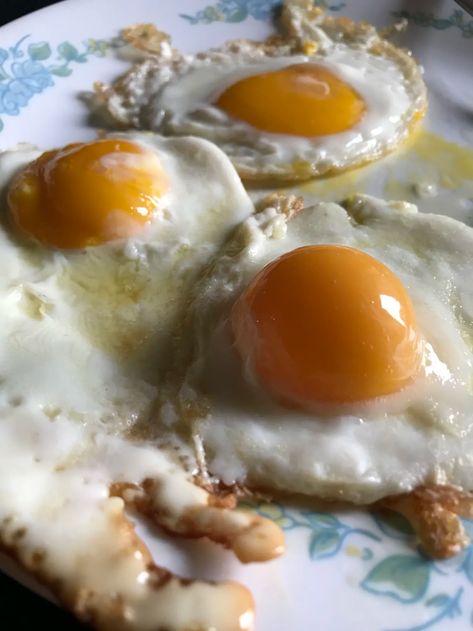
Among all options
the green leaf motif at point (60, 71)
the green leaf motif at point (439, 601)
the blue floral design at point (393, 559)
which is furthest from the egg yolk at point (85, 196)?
the green leaf motif at point (439, 601)

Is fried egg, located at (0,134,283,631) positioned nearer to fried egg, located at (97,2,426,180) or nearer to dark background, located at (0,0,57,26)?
fried egg, located at (97,2,426,180)

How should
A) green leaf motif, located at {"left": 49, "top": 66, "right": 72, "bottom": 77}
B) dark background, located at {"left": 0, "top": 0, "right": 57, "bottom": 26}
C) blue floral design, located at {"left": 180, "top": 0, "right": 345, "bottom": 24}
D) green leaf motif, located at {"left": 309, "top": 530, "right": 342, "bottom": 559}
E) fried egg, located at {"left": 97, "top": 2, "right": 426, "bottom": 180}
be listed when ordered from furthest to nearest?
dark background, located at {"left": 0, "top": 0, "right": 57, "bottom": 26}
blue floral design, located at {"left": 180, "top": 0, "right": 345, "bottom": 24}
green leaf motif, located at {"left": 49, "top": 66, "right": 72, "bottom": 77}
fried egg, located at {"left": 97, "top": 2, "right": 426, "bottom": 180}
green leaf motif, located at {"left": 309, "top": 530, "right": 342, "bottom": 559}

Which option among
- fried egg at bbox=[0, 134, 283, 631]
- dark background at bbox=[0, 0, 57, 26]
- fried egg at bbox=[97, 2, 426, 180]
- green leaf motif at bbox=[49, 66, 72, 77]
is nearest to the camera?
fried egg at bbox=[0, 134, 283, 631]

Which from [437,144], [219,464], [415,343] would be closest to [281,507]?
[219,464]

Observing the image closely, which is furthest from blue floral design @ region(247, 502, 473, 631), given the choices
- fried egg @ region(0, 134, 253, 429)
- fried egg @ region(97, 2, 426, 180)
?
fried egg @ region(97, 2, 426, 180)

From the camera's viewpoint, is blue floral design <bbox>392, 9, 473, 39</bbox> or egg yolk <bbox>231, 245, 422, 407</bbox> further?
blue floral design <bbox>392, 9, 473, 39</bbox>

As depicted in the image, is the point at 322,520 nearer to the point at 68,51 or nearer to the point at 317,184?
the point at 317,184

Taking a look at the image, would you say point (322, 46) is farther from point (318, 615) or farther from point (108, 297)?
point (318, 615)
